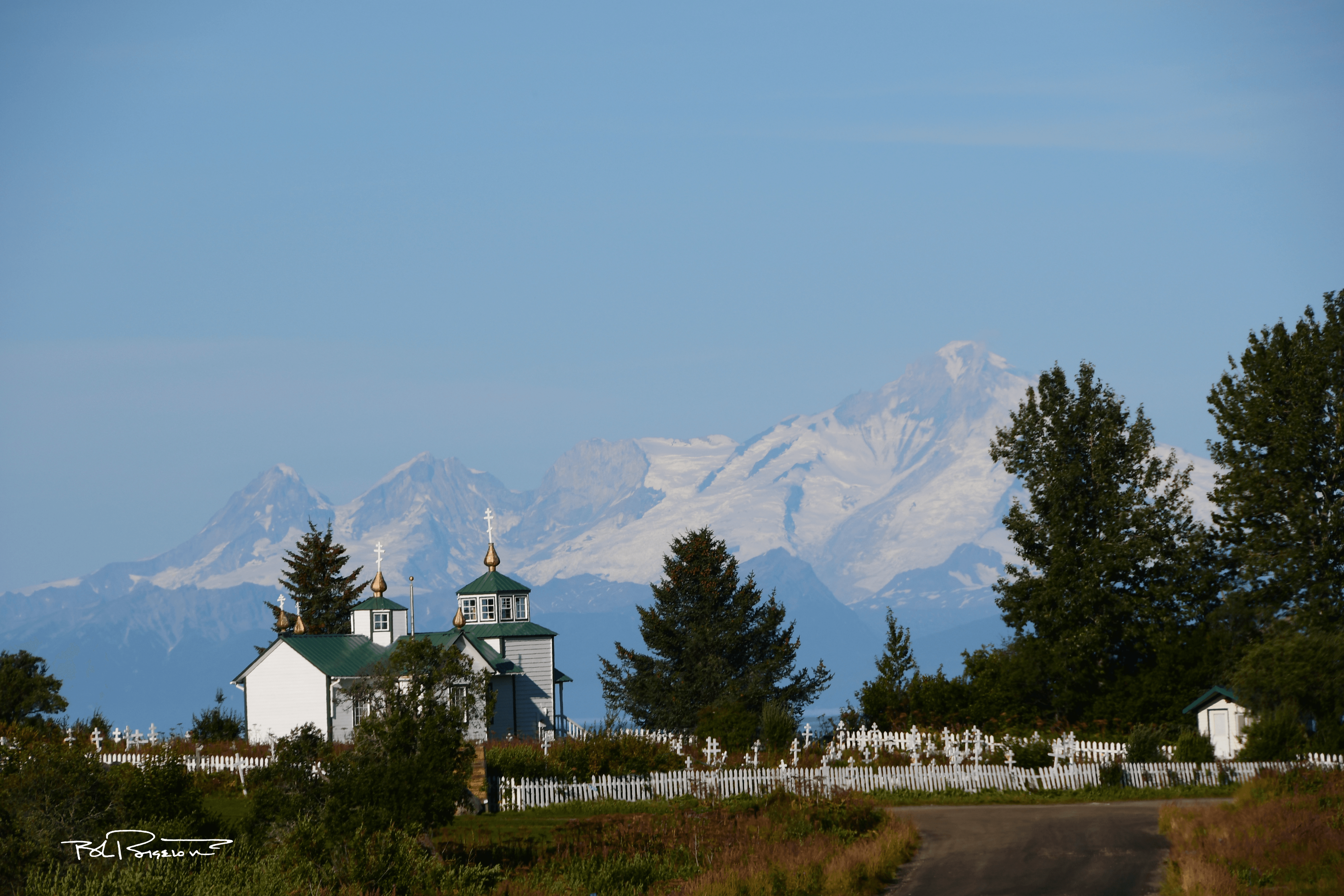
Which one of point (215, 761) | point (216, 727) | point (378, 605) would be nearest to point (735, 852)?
point (215, 761)

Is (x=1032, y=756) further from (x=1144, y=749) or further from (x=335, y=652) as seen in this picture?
(x=335, y=652)

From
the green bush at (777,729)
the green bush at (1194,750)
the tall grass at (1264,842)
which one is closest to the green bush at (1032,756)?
the green bush at (1194,750)

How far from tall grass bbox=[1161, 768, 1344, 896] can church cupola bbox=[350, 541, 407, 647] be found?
3741cm

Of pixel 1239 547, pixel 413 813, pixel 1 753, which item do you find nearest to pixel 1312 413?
pixel 1239 547

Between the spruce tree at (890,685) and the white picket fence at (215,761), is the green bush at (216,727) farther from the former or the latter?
the spruce tree at (890,685)

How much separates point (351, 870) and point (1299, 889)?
13.5 m

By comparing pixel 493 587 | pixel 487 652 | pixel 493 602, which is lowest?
pixel 487 652

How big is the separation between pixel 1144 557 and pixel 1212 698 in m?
8.27

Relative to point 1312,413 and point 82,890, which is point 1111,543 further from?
point 82,890

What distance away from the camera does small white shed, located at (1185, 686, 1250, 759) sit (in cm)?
4447

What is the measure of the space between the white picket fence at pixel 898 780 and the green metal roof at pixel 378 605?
83.1ft

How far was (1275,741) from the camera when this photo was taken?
39.0 m

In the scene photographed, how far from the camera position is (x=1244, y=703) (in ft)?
144

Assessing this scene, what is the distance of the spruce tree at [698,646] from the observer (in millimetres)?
66750
